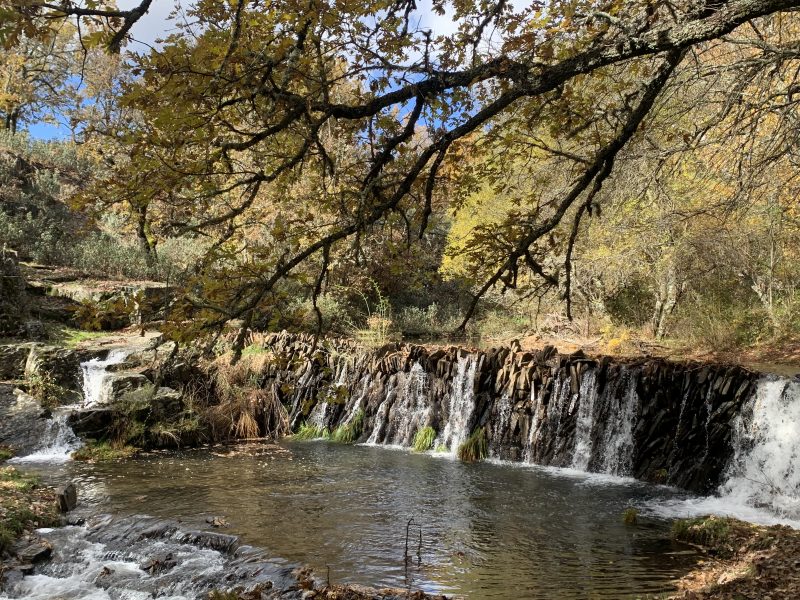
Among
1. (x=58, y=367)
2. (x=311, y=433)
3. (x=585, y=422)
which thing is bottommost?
(x=311, y=433)

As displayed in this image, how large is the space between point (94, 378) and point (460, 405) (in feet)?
21.9

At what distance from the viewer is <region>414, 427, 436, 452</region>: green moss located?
1066cm

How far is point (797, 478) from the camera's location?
734cm

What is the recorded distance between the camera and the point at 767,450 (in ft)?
25.3

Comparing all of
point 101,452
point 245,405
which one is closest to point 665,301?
point 245,405

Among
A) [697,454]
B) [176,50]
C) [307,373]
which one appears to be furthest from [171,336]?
[307,373]

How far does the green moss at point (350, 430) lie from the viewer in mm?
11492

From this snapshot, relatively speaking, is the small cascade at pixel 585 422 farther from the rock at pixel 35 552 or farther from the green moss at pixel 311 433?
the rock at pixel 35 552

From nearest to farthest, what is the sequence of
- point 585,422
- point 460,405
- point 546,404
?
point 585,422, point 546,404, point 460,405

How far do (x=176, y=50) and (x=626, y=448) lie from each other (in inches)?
314

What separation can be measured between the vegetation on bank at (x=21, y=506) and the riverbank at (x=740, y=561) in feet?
18.3

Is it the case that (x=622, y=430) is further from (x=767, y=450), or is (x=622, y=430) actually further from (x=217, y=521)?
(x=217, y=521)

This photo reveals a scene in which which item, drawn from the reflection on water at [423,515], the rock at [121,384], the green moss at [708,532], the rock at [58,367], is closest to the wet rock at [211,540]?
the reflection on water at [423,515]

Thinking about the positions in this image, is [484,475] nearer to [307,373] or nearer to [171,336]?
[307,373]
